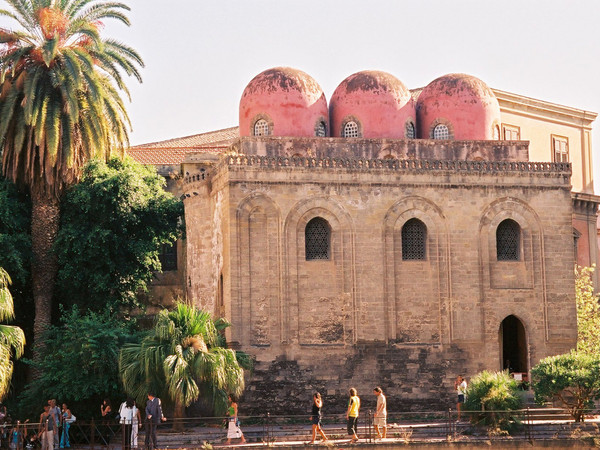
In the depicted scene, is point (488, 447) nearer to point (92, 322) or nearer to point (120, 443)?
point (120, 443)

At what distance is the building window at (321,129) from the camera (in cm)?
3769

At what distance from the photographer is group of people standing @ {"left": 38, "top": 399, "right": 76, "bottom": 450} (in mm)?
27708

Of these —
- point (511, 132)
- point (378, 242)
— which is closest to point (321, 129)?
point (378, 242)

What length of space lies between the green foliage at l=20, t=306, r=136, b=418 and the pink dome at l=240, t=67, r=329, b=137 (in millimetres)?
8560

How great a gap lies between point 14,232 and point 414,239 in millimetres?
12227

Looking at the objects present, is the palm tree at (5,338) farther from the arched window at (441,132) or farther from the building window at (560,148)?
the building window at (560,148)

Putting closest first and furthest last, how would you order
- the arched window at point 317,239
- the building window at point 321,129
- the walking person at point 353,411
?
the walking person at point 353,411
the arched window at point 317,239
the building window at point 321,129

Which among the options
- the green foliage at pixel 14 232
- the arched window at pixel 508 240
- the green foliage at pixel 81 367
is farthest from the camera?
the arched window at pixel 508 240

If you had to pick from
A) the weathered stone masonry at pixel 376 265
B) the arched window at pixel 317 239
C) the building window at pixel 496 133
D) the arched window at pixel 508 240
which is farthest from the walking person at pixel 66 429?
the building window at pixel 496 133

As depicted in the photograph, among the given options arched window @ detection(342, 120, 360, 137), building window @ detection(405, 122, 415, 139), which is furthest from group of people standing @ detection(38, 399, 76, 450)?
building window @ detection(405, 122, 415, 139)

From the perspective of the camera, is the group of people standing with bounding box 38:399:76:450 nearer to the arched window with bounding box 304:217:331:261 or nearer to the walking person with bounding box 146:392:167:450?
the walking person with bounding box 146:392:167:450

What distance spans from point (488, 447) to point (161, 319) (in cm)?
889

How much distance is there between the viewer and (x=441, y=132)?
126ft

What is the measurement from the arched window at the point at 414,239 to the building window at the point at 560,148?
53.4ft
